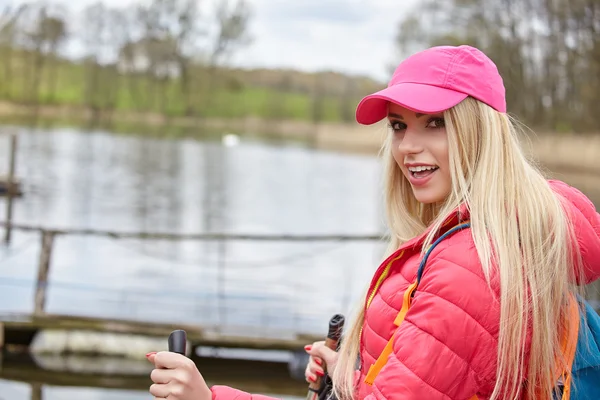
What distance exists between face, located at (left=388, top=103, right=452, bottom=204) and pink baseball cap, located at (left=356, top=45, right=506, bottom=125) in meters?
0.06

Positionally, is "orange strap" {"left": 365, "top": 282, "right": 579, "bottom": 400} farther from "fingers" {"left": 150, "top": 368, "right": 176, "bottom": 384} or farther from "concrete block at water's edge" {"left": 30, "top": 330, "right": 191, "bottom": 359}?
"concrete block at water's edge" {"left": 30, "top": 330, "right": 191, "bottom": 359}

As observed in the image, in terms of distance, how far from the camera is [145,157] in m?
41.9

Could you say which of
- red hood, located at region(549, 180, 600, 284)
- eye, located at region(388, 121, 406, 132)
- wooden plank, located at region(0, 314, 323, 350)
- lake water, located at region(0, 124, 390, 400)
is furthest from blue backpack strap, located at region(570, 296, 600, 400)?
wooden plank, located at region(0, 314, 323, 350)

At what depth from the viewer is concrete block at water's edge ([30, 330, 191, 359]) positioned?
281 inches

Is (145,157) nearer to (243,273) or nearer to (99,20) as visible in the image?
(243,273)

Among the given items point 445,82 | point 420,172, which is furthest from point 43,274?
point 445,82

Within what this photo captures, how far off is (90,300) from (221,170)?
94.7ft

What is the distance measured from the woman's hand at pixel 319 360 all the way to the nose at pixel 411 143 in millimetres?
537

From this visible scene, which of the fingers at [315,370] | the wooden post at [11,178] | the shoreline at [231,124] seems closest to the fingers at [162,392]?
the fingers at [315,370]

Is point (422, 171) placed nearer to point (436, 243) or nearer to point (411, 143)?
point (411, 143)

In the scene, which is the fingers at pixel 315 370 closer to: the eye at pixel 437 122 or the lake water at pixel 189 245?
the lake water at pixel 189 245

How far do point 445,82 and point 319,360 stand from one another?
0.74 m

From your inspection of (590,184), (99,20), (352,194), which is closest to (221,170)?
(352,194)

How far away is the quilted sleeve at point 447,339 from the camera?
1246 millimetres
